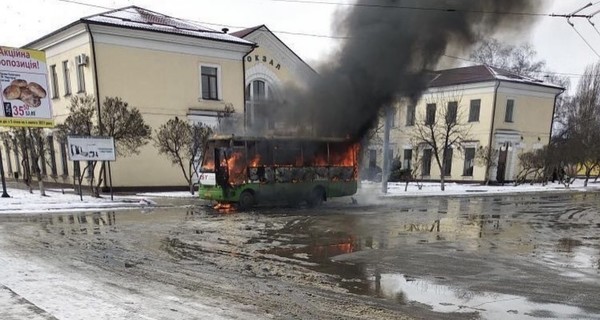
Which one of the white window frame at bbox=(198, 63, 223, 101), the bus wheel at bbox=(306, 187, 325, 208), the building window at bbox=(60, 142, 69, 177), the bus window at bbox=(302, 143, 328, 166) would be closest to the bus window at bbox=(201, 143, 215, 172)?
the bus window at bbox=(302, 143, 328, 166)

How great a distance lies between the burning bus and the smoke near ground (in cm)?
102

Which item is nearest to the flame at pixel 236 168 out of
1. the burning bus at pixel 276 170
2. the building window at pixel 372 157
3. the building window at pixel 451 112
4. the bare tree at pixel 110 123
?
the burning bus at pixel 276 170

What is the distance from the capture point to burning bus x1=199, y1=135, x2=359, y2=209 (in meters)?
14.5

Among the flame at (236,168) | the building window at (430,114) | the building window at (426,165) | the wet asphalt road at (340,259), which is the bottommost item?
the building window at (426,165)

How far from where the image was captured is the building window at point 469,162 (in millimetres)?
31547

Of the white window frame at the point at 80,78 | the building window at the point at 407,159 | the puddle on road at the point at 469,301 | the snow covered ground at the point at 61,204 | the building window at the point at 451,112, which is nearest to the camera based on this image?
the puddle on road at the point at 469,301

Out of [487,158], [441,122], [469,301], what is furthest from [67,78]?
[487,158]

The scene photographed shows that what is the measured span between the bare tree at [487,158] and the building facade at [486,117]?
276 millimetres

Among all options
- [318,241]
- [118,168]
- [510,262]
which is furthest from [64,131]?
[510,262]

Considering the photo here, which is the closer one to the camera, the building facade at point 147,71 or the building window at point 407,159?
the building facade at point 147,71

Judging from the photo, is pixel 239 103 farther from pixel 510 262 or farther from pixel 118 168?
pixel 510 262

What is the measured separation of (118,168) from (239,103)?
7.44m

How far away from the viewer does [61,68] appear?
2122cm

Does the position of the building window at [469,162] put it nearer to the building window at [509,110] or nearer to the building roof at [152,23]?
the building window at [509,110]
